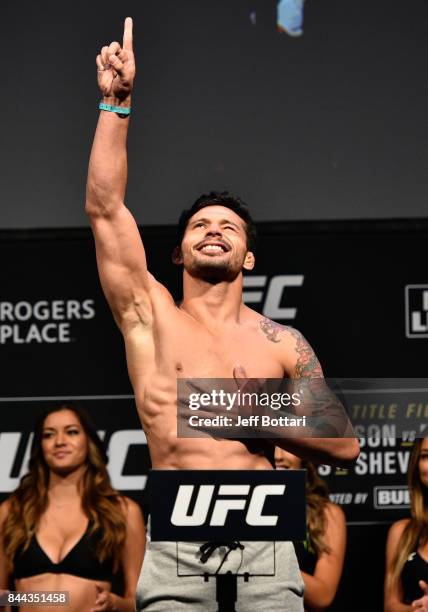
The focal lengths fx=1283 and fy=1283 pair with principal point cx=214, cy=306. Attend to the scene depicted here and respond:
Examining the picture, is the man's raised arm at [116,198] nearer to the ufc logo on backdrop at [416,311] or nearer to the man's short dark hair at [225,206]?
the man's short dark hair at [225,206]

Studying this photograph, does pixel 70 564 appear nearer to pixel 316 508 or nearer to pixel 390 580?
pixel 316 508

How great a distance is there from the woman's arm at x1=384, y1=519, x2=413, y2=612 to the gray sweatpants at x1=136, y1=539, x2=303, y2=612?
3.12ft

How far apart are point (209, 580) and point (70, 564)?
106 cm

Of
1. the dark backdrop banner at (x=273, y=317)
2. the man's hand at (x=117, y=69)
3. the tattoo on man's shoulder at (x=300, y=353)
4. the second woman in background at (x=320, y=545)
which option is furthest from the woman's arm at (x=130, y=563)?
the man's hand at (x=117, y=69)

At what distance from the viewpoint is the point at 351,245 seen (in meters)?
4.23

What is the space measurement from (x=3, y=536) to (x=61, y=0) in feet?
6.14

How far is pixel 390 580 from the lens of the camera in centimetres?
400

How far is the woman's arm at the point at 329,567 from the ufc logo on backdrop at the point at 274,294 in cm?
64

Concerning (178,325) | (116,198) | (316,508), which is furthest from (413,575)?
(116,198)

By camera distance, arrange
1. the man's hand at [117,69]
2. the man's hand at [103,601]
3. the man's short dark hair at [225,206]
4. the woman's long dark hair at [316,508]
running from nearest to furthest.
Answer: the man's hand at [117,69], the man's short dark hair at [225,206], the man's hand at [103,601], the woman's long dark hair at [316,508]

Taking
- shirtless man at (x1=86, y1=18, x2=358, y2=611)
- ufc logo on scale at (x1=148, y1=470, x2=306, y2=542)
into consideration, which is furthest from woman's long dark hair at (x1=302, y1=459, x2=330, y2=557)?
ufc logo on scale at (x1=148, y1=470, x2=306, y2=542)

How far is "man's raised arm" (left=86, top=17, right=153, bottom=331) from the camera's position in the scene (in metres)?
3.08

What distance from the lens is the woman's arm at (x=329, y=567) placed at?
3.98 meters

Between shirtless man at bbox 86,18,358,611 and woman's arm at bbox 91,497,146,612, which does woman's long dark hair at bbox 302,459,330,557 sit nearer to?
woman's arm at bbox 91,497,146,612
